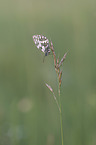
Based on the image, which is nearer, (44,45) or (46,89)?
(44,45)

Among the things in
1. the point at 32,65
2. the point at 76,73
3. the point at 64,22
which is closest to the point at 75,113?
the point at 76,73

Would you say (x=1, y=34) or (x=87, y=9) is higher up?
(x=87, y=9)

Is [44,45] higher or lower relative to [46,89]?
higher

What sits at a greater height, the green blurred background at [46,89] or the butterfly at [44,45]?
the butterfly at [44,45]

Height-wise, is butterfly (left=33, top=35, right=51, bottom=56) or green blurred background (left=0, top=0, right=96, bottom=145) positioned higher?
butterfly (left=33, top=35, right=51, bottom=56)

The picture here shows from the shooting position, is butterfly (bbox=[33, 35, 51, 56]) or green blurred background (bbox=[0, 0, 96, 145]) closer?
butterfly (bbox=[33, 35, 51, 56])

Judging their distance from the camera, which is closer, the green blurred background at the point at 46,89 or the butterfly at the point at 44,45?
the butterfly at the point at 44,45

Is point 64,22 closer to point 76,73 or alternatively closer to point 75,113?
point 76,73

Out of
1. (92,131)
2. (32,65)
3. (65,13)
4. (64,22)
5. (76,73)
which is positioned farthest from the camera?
(65,13)
